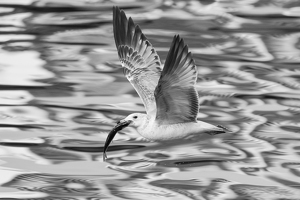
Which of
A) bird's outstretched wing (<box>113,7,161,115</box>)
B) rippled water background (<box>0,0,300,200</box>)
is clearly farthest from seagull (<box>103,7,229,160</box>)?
rippled water background (<box>0,0,300,200</box>)

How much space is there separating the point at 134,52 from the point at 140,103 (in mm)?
2489

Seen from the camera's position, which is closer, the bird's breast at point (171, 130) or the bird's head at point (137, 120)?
the bird's breast at point (171, 130)

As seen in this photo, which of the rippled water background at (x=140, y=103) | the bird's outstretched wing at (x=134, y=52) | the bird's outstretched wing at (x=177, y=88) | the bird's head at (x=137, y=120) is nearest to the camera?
the bird's outstretched wing at (x=177, y=88)

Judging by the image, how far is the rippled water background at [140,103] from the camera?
10.2 meters

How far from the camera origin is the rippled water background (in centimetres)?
1023

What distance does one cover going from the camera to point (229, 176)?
10.4 m

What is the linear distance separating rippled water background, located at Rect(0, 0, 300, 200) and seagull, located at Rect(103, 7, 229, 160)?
739mm

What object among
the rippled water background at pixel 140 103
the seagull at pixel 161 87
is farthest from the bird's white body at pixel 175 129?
the rippled water background at pixel 140 103

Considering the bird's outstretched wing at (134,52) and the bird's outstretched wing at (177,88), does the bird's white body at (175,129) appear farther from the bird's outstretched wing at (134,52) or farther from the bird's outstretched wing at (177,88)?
the bird's outstretched wing at (134,52)

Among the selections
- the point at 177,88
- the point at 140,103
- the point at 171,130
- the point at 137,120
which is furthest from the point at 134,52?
the point at 140,103

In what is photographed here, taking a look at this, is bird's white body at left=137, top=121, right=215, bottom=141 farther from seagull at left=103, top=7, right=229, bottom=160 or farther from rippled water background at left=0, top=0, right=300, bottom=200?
rippled water background at left=0, top=0, right=300, bottom=200

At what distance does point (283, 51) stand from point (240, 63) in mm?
1405

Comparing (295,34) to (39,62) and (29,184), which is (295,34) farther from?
(29,184)

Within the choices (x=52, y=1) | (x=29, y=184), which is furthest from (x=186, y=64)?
(x=52, y=1)
